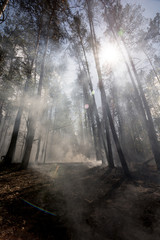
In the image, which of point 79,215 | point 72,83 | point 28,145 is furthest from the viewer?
point 72,83

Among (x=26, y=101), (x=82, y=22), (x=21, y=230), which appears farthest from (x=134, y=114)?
(x=21, y=230)

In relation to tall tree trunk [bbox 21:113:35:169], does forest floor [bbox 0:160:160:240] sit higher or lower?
lower

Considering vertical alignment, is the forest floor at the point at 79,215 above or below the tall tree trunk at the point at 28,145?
→ below

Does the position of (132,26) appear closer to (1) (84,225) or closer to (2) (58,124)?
(1) (84,225)

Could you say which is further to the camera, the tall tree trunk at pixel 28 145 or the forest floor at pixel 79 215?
the tall tree trunk at pixel 28 145

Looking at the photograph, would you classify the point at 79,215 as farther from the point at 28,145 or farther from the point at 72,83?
the point at 72,83

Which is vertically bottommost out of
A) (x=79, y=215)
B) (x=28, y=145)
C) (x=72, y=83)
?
(x=79, y=215)

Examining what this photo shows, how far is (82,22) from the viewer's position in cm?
985

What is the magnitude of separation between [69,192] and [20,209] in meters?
1.67

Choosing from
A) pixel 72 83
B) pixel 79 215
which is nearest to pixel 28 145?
pixel 79 215

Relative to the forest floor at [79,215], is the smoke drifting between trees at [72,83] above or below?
above

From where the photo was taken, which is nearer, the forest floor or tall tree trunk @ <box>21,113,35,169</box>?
the forest floor

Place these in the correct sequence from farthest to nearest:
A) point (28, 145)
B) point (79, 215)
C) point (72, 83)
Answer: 1. point (72, 83)
2. point (28, 145)
3. point (79, 215)

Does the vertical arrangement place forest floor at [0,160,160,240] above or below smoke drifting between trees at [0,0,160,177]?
below
